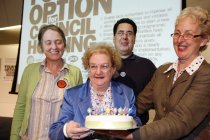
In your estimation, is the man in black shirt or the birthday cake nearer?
the birthday cake

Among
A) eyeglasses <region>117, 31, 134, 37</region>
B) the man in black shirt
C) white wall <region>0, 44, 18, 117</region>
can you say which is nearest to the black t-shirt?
the man in black shirt

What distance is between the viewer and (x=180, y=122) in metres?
1.45

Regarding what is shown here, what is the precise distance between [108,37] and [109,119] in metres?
2.22

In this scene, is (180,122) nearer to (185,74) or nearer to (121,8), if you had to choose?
(185,74)

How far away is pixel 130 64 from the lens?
256cm

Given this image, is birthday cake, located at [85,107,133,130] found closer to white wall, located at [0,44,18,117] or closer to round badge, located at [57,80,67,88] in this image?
round badge, located at [57,80,67,88]

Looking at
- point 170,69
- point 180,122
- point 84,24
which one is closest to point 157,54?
point 84,24

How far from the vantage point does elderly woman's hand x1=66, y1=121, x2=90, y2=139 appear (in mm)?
1481

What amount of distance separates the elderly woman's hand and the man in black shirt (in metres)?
0.98

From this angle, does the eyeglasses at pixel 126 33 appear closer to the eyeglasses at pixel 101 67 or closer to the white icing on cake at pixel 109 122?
the eyeglasses at pixel 101 67

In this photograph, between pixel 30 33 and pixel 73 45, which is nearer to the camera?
pixel 73 45

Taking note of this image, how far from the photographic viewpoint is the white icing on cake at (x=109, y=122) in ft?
4.62

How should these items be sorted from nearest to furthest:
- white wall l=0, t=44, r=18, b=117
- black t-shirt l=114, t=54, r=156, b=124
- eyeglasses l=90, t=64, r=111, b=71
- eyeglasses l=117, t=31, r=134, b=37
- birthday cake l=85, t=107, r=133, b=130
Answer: birthday cake l=85, t=107, r=133, b=130 < eyeglasses l=90, t=64, r=111, b=71 < black t-shirt l=114, t=54, r=156, b=124 < eyeglasses l=117, t=31, r=134, b=37 < white wall l=0, t=44, r=18, b=117

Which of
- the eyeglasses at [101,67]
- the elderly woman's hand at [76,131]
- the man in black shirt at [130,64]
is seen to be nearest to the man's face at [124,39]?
the man in black shirt at [130,64]
